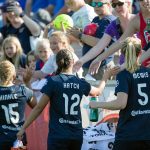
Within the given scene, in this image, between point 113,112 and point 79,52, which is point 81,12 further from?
point 113,112

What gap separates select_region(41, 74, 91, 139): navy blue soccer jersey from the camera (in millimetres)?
7961

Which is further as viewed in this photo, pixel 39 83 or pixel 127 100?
pixel 39 83

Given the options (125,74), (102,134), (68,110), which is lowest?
(102,134)

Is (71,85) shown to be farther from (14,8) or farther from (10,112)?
(14,8)

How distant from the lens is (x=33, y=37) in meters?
12.1

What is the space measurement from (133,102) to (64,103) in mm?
881

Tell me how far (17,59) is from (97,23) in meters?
1.51

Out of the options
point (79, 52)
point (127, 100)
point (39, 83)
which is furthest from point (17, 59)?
point (127, 100)

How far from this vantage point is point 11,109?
851 cm

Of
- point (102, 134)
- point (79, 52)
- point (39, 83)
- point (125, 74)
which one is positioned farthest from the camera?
point (79, 52)

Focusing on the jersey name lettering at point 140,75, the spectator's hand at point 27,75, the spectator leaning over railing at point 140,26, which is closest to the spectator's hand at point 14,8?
the spectator's hand at point 27,75

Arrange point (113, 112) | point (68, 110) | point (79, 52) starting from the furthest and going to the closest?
1. point (79, 52)
2. point (113, 112)
3. point (68, 110)

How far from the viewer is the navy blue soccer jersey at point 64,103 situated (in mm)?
7961

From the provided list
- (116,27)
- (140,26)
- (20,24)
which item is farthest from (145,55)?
(20,24)
